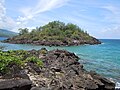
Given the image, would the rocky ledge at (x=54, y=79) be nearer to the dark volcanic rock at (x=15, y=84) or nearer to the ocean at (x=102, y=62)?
the dark volcanic rock at (x=15, y=84)

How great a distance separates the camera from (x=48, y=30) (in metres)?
156

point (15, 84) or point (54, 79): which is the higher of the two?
point (15, 84)

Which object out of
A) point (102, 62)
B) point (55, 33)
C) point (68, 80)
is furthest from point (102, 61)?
point (55, 33)

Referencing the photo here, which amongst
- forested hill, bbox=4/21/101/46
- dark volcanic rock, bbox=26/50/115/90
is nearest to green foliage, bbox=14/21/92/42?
forested hill, bbox=4/21/101/46

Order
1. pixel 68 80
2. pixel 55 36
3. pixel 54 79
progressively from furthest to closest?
pixel 55 36, pixel 68 80, pixel 54 79

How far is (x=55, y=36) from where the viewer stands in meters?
145

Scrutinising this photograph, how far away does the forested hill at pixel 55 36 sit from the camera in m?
134

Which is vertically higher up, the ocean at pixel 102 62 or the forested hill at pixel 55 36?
the forested hill at pixel 55 36

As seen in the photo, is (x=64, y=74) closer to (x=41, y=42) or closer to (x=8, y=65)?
(x=8, y=65)

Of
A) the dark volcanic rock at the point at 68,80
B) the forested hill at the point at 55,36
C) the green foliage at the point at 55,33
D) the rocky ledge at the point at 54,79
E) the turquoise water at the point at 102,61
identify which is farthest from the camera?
the green foliage at the point at 55,33

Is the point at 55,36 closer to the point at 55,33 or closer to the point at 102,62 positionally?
the point at 55,33

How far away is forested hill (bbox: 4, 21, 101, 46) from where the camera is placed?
438 feet

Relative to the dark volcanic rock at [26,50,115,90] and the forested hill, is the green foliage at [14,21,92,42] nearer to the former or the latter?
the forested hill

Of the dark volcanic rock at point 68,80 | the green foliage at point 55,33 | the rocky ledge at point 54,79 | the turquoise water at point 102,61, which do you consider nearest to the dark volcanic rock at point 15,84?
the rocky ledge at point 54,79
